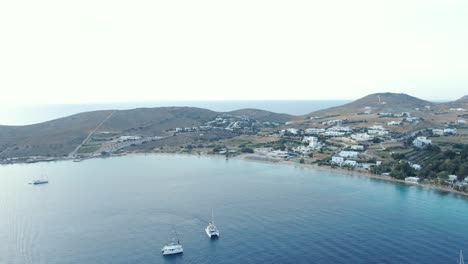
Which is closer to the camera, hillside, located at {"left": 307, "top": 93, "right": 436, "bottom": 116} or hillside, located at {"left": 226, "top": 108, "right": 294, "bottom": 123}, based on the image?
hillside, located at {"left": 307, "top": 93, "right": 436, "bottom": 116}

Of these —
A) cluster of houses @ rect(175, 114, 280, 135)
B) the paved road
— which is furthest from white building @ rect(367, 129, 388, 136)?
the paved road

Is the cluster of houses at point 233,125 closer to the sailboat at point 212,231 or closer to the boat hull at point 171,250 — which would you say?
the sailboat at point 212,231

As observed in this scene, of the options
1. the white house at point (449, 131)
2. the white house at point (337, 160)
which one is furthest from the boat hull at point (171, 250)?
the white house at point (449, 131)

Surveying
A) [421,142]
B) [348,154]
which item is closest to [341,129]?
[421,142]

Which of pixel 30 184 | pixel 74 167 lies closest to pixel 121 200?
pixel 30 184

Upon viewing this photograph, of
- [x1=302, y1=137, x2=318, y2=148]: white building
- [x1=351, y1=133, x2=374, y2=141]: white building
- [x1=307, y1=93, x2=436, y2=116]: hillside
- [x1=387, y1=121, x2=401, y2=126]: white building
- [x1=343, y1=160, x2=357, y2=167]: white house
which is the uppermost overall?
[x1=307, y1=93, x2=436, y2=116]: hillside

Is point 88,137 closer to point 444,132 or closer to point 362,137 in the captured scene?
point 362,137

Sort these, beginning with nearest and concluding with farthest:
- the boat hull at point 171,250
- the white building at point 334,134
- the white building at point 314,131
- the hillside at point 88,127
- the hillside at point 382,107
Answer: the boat hull at point 171,250 → the hillside at point 88,127 → the white building at point 334,134 → the white building at point 314,131 → the hillside at point 382,107

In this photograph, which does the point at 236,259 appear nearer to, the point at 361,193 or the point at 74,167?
the point at 361,193

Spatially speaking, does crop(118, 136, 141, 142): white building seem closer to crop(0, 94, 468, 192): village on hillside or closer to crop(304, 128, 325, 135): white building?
crop(0, 94, 468, 192): village on hillside
